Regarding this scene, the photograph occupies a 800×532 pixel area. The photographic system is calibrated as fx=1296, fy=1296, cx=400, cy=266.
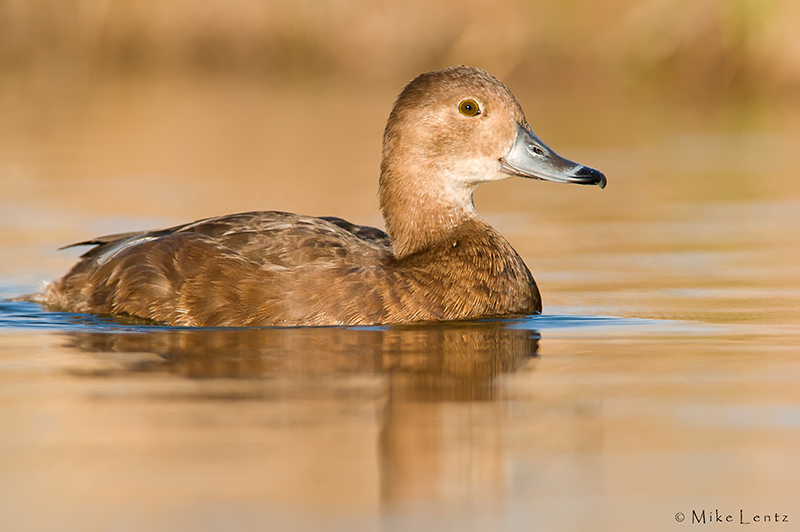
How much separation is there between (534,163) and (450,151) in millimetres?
438

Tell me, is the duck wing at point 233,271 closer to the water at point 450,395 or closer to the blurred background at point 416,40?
the water at point 450,395

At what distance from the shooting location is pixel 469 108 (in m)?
6.57

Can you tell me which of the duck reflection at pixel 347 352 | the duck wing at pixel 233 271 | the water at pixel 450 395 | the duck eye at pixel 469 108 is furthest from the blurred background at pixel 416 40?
the duck reflection at pixel 347 352

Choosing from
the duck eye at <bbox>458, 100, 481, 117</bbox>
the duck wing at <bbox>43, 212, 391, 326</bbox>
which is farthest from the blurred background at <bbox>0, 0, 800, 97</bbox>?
the duck wing at <bbox>43, 212, 391, 326</bbox>

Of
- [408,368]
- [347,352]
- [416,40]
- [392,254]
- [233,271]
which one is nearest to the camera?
[408,368]

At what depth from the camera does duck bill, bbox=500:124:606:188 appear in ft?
21.6

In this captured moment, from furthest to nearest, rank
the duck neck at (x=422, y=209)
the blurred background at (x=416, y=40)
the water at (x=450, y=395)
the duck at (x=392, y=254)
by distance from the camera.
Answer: the blurred background at (x=416, y=40) → the duck neck at (x=422, y=209) → the duck at (x=392, y=254) → the water at (x=450, y=395)

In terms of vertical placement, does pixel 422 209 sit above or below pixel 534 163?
below

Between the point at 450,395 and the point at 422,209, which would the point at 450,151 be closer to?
the point at 422,209

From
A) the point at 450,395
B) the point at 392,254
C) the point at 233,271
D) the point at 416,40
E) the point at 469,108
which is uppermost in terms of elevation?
the point at 416,40

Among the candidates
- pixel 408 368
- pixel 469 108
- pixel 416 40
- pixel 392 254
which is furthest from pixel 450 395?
pixel 416 40

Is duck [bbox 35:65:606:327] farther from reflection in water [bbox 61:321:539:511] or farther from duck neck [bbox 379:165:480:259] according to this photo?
reflection in water [bbox 61:321:539:511]

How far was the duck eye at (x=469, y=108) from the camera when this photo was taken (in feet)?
21.5

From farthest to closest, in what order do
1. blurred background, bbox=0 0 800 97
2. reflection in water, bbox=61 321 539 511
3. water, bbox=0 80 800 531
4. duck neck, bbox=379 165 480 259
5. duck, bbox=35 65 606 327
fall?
blurred background, bbox=0 0 800 97 → duck neck, bbox=379 165 480 259 → duck, bbox=35 65 606 327 → reflection in water, bbox=61 321 539 511 → water, bbox=0 80 800 531
